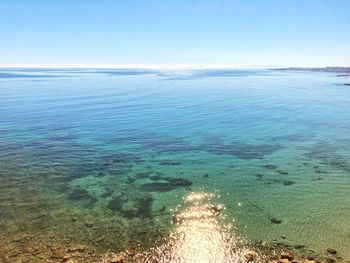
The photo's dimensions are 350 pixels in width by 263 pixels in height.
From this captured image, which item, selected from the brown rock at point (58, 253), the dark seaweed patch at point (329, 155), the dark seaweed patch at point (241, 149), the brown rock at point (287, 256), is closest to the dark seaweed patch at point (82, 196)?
the brown rock at point (58, 253)

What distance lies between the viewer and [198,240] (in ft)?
66.9

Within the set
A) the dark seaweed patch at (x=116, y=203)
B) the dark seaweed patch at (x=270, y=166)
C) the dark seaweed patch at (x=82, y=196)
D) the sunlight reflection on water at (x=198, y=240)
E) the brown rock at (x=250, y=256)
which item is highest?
the brown rock at (x=250, y=256)

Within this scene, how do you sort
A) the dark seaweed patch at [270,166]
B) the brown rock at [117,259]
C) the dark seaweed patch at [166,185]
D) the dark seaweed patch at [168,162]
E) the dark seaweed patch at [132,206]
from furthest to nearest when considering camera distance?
the dark seaweed patch at [168,162] < the dark seaweed patch at [270,166] < the dark seaweed patch at [166,185] < the dark seaweed patch at [132,206] < the brown rock at [117,259]

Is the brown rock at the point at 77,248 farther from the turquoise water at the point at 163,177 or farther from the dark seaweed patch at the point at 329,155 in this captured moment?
the dark seaweed patch at the point at 329,155

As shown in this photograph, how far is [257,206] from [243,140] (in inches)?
785

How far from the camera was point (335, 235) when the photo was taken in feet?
67.8

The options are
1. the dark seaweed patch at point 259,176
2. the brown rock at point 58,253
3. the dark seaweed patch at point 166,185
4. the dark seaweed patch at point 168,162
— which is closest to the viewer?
the brown rock at point 58,253

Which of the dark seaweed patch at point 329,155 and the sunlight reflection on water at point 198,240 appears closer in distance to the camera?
the sunlight reflection on water at point 198,240

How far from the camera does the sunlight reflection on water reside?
18656 mm

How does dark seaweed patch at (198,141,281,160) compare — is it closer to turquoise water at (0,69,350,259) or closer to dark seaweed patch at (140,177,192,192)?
turquoise water at (0,69,350,259)

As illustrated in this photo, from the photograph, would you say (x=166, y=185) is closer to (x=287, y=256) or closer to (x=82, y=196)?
(x=82, y=196)

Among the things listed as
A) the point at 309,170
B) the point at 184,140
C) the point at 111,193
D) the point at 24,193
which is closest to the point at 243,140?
the point at 184,140

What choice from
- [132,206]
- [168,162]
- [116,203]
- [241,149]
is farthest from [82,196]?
[241,149]

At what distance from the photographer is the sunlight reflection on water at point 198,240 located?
18656mm
